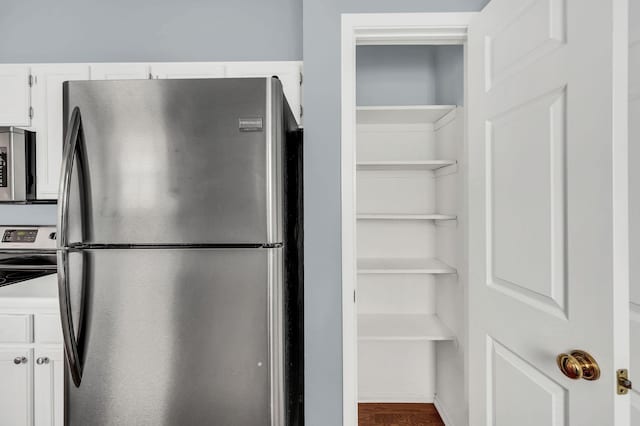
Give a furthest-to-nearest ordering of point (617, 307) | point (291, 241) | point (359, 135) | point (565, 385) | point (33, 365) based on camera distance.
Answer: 1. point (359, 135)
2. point (33, 365)
3. point (291, 241)
4. point (565, 385)
5. point (617, 307)

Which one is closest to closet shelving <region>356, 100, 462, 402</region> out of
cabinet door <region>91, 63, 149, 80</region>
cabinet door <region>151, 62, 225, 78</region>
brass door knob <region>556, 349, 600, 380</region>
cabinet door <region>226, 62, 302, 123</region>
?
cabinet door <region>226, 62, 302, 123</region>

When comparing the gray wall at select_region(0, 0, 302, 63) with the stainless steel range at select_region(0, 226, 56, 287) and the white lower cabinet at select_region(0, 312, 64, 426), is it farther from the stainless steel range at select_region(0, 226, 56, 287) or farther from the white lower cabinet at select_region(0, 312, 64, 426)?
the white lower cabinet at select_region(0, 312, 64, 426)

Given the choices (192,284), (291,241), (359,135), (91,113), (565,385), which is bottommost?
(565,385)

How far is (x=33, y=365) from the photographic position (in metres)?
1.69

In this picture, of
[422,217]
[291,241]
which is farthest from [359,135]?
[291,241]

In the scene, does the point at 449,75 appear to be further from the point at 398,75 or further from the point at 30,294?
the point at 30,294

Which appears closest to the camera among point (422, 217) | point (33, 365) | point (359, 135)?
point (33, 365)

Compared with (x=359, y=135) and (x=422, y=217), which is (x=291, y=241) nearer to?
(x=422, y=217)

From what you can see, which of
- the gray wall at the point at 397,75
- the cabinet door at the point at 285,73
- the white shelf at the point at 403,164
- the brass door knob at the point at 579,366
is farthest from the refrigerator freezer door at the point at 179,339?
the gray wall at the point at 397,75

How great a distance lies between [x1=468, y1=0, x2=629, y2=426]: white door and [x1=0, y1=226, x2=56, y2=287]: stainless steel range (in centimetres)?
220

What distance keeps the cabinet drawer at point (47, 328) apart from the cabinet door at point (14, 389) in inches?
3.4

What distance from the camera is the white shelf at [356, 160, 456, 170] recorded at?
2256mm

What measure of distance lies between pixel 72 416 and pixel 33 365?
25.2 inches

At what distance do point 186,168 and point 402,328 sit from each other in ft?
5.56
